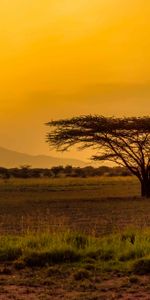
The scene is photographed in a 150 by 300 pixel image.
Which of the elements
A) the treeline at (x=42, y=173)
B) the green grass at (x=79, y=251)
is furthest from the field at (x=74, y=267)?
the treeline at (x=42, y=173)

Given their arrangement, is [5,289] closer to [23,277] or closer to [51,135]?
[23,277]

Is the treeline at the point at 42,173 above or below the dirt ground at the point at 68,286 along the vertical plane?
above

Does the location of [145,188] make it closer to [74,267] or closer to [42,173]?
[74,267]

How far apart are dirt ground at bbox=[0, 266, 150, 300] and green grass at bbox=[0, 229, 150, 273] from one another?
76 cm

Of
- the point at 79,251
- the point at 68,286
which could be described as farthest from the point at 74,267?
the point at 68,286

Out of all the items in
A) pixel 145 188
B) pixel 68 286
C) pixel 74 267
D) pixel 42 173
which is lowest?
pixel 68 286

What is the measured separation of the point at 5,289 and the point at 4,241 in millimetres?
4678

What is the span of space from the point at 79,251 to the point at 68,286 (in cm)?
302

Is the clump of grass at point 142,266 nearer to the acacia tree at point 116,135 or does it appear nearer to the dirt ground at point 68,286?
the dirt ground at point 68,286

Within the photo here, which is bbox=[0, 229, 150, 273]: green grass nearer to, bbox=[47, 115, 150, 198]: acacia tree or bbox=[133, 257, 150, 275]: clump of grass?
bbox=[133, 257, 150, 275]: clump of grass

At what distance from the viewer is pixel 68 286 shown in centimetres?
1102

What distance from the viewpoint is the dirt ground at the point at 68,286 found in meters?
10.2

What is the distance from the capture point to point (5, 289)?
425 inches

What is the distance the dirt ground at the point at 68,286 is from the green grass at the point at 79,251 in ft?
2.48
